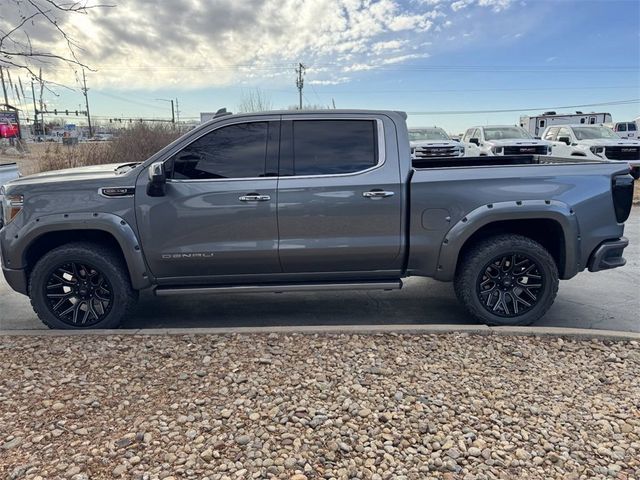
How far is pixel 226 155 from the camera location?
399cm

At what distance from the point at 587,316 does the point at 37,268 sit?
5.25 m

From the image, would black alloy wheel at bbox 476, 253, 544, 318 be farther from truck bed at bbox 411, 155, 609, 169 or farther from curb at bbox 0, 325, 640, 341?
truck bed at bbox 411, 155, 609, 169

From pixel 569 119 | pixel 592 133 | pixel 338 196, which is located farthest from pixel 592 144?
pixel 569 119

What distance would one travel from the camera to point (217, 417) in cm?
262

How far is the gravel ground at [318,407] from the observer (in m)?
2.27

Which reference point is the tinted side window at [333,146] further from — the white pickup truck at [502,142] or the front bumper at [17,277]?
the white pickup truck at [502,142]

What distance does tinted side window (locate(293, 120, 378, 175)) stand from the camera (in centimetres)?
401

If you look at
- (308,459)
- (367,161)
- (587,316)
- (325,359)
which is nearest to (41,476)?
(308,459)

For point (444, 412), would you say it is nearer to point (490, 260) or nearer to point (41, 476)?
point (490, 260)

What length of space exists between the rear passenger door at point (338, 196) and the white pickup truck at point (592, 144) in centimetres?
1163

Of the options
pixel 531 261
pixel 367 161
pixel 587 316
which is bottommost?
pixel 587 316

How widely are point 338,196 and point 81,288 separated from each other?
2.45m

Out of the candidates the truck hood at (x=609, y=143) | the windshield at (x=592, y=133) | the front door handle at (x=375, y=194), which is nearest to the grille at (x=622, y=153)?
the truck hood at (x=609, y=143)

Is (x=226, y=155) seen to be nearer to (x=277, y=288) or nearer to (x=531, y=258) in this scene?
(x=277, y=288)
